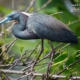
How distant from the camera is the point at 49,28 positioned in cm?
272

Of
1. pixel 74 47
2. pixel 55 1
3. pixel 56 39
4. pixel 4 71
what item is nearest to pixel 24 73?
pixel 4 71

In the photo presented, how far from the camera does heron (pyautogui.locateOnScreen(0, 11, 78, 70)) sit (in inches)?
106

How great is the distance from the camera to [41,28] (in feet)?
8.86

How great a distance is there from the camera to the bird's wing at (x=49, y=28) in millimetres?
2691

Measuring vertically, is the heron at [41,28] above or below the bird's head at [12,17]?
below

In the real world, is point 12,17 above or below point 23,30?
above

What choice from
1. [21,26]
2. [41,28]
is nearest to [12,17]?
[21,26]

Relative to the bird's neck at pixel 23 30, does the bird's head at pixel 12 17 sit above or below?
above

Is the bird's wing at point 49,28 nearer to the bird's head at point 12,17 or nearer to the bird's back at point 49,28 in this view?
the bird's back at point 49,28

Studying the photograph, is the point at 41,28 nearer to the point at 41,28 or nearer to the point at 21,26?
the point at 41,28

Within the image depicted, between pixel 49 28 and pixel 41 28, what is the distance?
6cm

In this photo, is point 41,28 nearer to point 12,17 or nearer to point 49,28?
point 49,28

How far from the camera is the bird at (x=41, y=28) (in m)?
2.69

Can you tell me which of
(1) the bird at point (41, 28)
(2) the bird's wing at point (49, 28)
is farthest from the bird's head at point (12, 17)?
(2) the bird's wing at point (49, 28)
